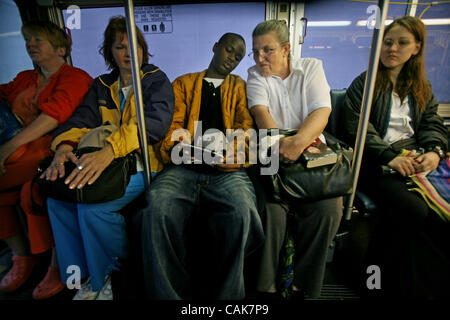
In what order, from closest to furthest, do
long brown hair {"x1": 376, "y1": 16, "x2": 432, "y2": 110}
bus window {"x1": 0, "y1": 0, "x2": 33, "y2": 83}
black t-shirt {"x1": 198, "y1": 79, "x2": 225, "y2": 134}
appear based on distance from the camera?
long brown hair {"x1": 376, "y1": 16, "x2": 432, "y2": 110} → black t-shirt {"x1": 198, "y1": 79, "x2": 225, "y2": 134} → bus window {"x1": 0, "y1": 0, "x2": 33, "y2": 83}

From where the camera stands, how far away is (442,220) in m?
1.13

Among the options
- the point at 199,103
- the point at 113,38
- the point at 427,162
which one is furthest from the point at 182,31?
the point at 427,162

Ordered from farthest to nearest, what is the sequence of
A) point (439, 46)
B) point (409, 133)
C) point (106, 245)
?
point (439, 46) → point (409, 133) → point (106, 245)

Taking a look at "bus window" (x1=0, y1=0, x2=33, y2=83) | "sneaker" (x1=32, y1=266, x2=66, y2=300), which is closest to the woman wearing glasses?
"sneaker" (x1=32, y1=266, x2=66, y2=300)

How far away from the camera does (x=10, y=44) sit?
7.15ft

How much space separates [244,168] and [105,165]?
2.71 ft

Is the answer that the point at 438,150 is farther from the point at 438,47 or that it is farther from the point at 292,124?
the point at 438,47

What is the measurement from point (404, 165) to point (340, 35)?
1.64 metres

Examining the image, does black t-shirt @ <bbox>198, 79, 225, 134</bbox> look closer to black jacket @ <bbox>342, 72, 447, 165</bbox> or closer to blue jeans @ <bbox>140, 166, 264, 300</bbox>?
blue jeans @ <bbox>140, 166, 264, 300</bbox>

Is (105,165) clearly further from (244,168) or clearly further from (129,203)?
(244,168)

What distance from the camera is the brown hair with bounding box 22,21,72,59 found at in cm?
157

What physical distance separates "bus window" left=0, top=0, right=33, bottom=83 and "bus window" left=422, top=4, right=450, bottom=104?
3746mm

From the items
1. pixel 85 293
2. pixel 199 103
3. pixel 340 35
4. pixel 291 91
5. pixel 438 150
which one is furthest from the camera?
pixel 340 35
